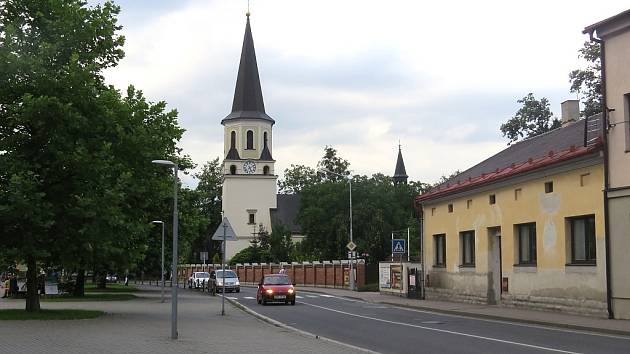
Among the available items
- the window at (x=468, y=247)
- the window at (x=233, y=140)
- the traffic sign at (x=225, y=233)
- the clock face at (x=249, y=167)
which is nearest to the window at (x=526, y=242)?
the window at (x=468, y=247)

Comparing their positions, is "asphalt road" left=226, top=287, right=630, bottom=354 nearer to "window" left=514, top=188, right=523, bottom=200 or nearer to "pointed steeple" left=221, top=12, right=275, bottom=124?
"window" left=514, top=188, right=523, bottom=200

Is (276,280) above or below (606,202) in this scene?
below

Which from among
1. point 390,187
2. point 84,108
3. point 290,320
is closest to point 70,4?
point 84,108

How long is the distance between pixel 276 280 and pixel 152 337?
62.7 feet

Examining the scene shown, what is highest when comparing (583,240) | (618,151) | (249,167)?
(249,167)

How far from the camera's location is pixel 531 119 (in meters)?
55.3

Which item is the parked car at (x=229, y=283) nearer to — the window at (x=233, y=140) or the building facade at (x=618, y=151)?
the building facade at (x=618, y=151)

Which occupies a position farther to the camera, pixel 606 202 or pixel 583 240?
pixel 583 240

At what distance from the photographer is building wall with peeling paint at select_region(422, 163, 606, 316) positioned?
23750mm

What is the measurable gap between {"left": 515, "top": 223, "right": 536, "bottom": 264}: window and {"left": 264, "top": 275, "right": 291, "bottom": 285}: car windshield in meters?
12.4

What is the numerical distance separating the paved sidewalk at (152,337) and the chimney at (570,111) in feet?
58.2

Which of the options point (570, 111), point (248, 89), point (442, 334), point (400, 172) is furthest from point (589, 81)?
point (400, 172)

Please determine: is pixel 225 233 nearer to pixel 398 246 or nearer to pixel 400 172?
pixel 398 246

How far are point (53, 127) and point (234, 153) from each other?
82.6 meters
